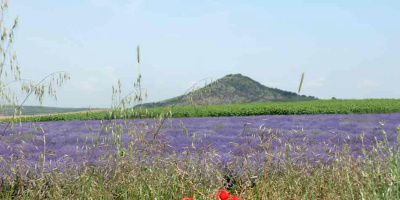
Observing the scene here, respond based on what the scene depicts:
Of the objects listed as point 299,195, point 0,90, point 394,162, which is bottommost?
point 299,195

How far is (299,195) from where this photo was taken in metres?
4.26

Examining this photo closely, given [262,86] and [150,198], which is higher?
[262,86]

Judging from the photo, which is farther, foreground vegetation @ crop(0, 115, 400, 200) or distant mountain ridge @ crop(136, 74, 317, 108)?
distant mountain ridge @ crop(136, 74, 317, 108)

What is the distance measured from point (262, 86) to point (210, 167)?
109ft

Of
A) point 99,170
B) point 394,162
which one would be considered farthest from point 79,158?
point 394,162

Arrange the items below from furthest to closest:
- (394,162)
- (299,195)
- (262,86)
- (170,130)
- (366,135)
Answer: (262,86), (170,130), (366,135), (299,195), (394,162)

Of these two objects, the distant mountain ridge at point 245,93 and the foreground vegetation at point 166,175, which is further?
the distant mountain ridge at point 245,93

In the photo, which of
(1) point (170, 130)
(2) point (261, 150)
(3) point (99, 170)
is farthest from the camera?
(1) point (170, 130)

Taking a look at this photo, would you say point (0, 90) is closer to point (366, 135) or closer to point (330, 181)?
point (330, 181)

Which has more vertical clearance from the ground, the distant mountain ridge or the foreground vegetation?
the distant mountain ridge

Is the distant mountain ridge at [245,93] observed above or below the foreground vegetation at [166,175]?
above

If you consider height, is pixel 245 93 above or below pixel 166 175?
above

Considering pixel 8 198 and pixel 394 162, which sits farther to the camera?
pixel 8 198

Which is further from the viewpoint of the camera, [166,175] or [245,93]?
[245,93]
